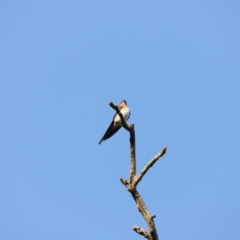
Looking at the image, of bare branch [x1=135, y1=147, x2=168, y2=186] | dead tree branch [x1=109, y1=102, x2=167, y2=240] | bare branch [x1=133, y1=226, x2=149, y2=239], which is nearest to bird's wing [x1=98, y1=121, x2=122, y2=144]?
dead tree branch [x1=109, y1=102, x2=167, y2=240]

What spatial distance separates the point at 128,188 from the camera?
695cm

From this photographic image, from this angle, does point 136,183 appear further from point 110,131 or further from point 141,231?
point 110,131

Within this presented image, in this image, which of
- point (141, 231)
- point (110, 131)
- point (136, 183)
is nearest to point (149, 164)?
point (136, 183)

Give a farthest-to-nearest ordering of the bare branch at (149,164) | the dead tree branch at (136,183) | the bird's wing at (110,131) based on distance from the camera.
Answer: the bird's wing at (110,131) < the bare branch at (149,164) < the dead tree branch at (136,183)

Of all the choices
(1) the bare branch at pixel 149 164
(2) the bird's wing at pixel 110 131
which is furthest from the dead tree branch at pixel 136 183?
(2) the bird's wing at pixel 110 131

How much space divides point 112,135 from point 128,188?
17.3 feet

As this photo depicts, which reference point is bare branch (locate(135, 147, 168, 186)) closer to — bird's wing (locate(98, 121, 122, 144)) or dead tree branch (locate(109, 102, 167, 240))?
dead tree branch (locate(109, 102, 167, 240))

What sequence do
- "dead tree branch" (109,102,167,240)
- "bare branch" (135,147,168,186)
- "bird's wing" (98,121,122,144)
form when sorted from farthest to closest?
"bird's wing" (98,121,122,144) < "bare branch" (135,147,168,186) < "dead tree branch" (109,102,167,240)

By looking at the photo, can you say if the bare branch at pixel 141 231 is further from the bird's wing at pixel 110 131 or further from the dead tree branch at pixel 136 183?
the bird's wing at pixel 110 131

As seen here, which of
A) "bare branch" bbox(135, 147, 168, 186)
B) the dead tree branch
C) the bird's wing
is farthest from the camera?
the bird's wing

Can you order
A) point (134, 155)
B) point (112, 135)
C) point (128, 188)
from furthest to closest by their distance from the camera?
point (112, 135) < point (134, 155) < point (128, 188)

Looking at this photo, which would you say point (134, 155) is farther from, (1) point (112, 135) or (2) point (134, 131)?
(1) point (112, 135)

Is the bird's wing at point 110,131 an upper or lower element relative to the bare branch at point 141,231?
upper

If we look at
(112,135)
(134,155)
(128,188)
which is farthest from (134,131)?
(112,135)
